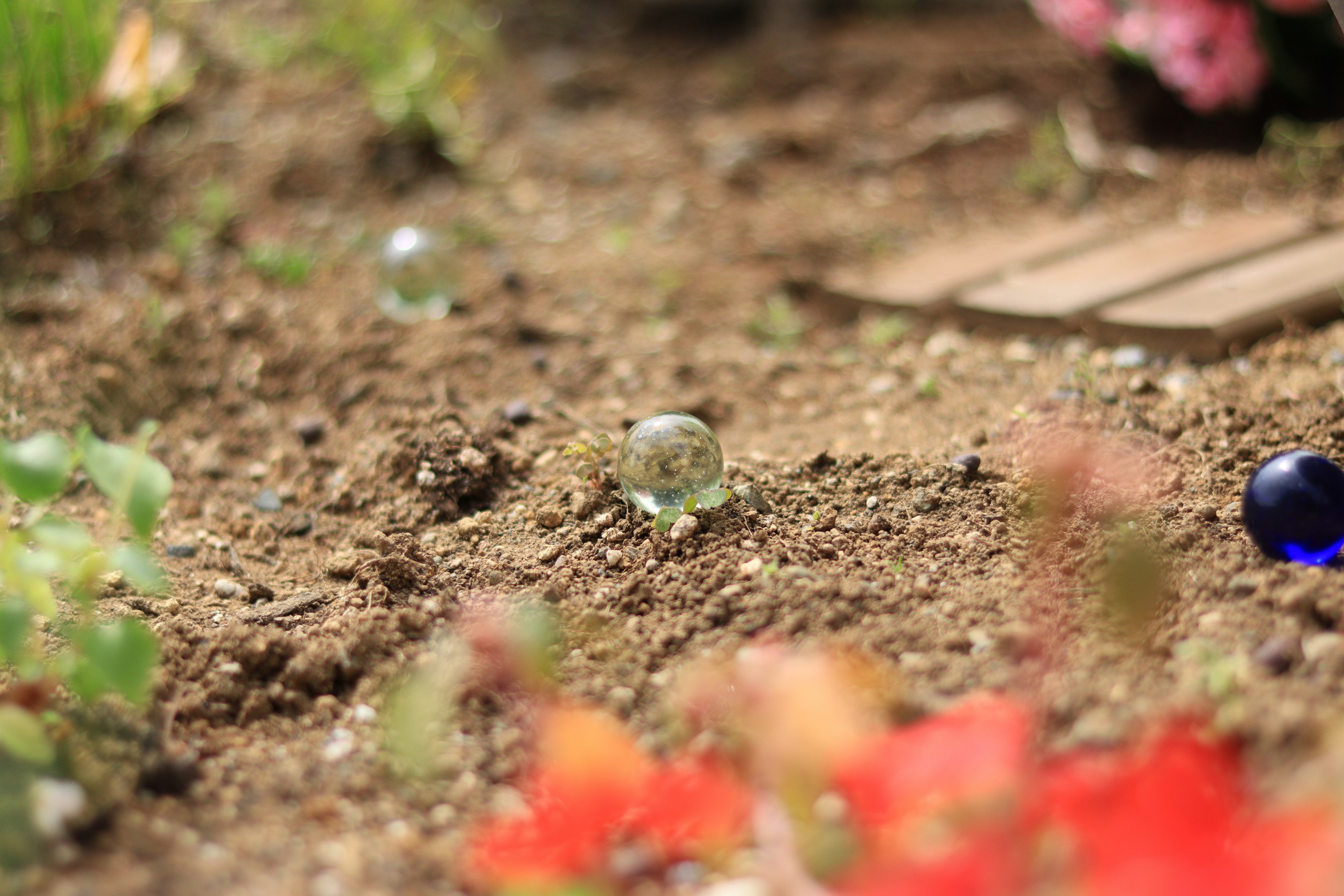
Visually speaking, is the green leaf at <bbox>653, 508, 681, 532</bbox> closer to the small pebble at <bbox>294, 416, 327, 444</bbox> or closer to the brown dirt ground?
the brown dirt ground

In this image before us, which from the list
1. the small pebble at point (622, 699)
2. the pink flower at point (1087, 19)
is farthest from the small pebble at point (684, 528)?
the pink flower at point (1087, 19)

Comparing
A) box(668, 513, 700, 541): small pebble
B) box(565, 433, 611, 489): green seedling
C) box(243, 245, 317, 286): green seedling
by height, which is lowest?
box(668, 513, 700, 541): small pebble

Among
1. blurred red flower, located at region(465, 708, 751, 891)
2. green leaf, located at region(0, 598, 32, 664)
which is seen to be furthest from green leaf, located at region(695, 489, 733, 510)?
green leaf, located at region(0, 598, 32, 664)

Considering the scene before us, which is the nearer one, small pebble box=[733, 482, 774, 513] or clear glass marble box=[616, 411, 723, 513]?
clear glass marble box=[616, 411, 723, 513]

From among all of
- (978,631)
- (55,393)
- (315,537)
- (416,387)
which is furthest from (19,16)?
(978,631)

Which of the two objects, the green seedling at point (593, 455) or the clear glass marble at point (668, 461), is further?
the green seedling at point (593, 455)

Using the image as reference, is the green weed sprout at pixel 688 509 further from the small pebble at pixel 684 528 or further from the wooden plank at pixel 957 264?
the wooden plank at pixel 957 264

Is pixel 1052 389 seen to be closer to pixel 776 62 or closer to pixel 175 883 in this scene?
pixel 175 883
